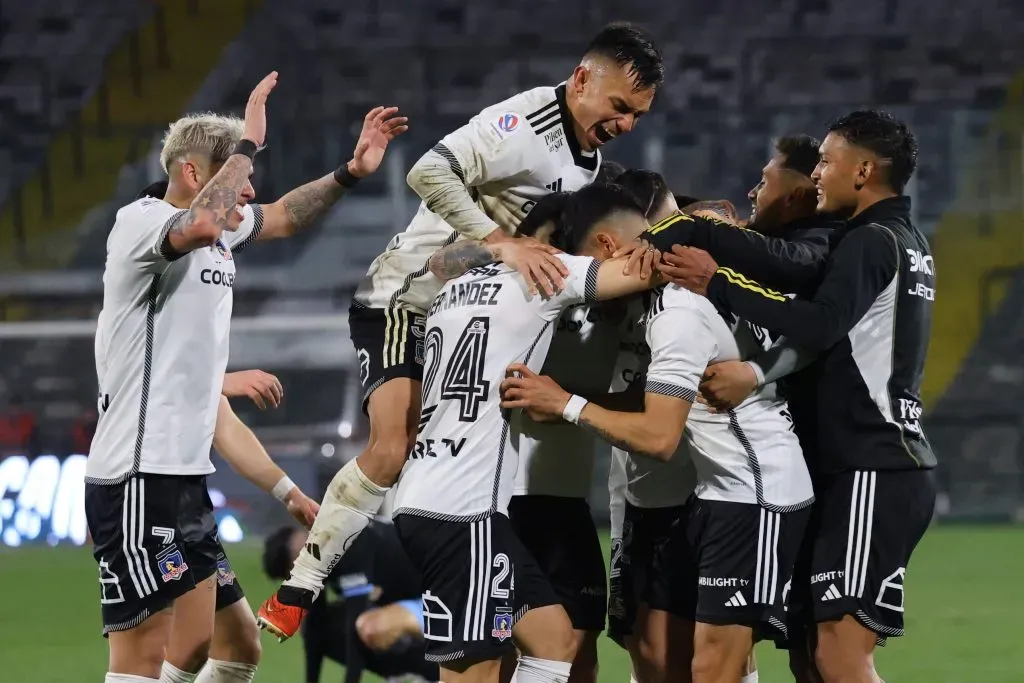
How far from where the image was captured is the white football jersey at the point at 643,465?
169 inches

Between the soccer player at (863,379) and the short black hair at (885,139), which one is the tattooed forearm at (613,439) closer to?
the soccer player at (863,379)

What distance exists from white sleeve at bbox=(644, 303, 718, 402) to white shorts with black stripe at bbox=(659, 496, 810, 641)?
1.39ft

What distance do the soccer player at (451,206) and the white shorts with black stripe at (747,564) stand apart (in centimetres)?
110

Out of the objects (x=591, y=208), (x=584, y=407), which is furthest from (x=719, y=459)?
(x=591, y=208)

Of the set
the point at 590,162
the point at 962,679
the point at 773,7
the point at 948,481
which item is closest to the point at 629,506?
the point at 590,162

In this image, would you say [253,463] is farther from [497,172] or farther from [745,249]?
[745,249]

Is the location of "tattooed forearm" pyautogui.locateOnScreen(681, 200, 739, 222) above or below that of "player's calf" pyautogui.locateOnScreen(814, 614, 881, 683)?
above

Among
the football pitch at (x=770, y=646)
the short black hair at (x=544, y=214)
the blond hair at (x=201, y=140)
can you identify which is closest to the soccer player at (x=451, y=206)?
the short black hair at (x=544, y=214)

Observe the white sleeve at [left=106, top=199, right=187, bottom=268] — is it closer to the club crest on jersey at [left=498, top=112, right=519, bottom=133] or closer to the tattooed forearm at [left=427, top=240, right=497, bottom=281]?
the tattooed forearm at [left=427, top=240, right=497, bottom=281]

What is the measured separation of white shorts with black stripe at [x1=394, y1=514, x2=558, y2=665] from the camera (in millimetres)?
3771

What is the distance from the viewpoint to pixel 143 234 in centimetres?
411

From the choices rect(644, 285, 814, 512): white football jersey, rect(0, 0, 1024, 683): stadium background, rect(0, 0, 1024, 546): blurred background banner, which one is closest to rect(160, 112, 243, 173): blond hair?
rect(644, 285, 814, 512): white football jersey

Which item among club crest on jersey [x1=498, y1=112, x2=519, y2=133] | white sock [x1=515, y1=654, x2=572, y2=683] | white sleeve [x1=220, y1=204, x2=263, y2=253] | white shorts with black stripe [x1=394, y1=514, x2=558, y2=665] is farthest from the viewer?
white sleeve [x1=220, y1=204, x2=263, y2=253]

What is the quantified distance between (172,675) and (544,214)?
6.44 ft
